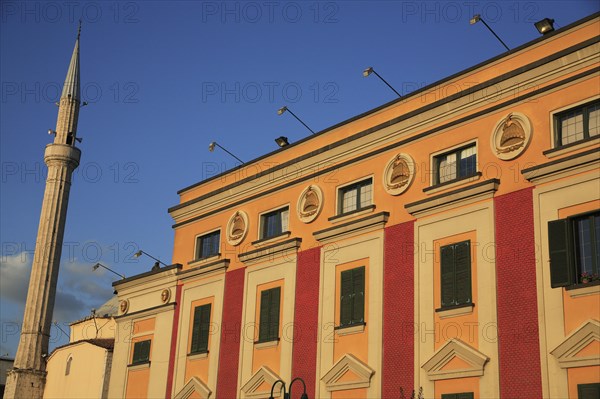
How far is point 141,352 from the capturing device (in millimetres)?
35656

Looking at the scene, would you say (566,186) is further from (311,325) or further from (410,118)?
(311,325)

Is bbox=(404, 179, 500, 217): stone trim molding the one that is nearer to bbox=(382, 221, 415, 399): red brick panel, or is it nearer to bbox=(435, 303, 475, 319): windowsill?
bbox=(382, 221, 415, 399): red brick panel

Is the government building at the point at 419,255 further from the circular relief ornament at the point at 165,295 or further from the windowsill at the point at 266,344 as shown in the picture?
the circular relief ornament at the point at 165,295

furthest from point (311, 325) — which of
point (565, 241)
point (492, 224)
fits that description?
point (565, 241)

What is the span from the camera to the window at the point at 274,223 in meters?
31.0

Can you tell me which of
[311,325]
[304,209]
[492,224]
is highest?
[304,209]

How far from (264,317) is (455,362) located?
9251 mm

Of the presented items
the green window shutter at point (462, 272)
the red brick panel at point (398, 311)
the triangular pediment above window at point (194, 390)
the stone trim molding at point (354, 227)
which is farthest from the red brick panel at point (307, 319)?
the green window shutter at point (462, 272)

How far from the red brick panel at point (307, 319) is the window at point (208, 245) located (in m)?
5.82

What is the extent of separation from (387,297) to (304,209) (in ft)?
18.8

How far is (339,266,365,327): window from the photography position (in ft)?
87.1

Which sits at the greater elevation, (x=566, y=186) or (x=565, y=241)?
(x=566, y=186)

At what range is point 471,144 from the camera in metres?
24.6

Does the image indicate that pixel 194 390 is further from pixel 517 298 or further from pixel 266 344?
pixel 517 298
